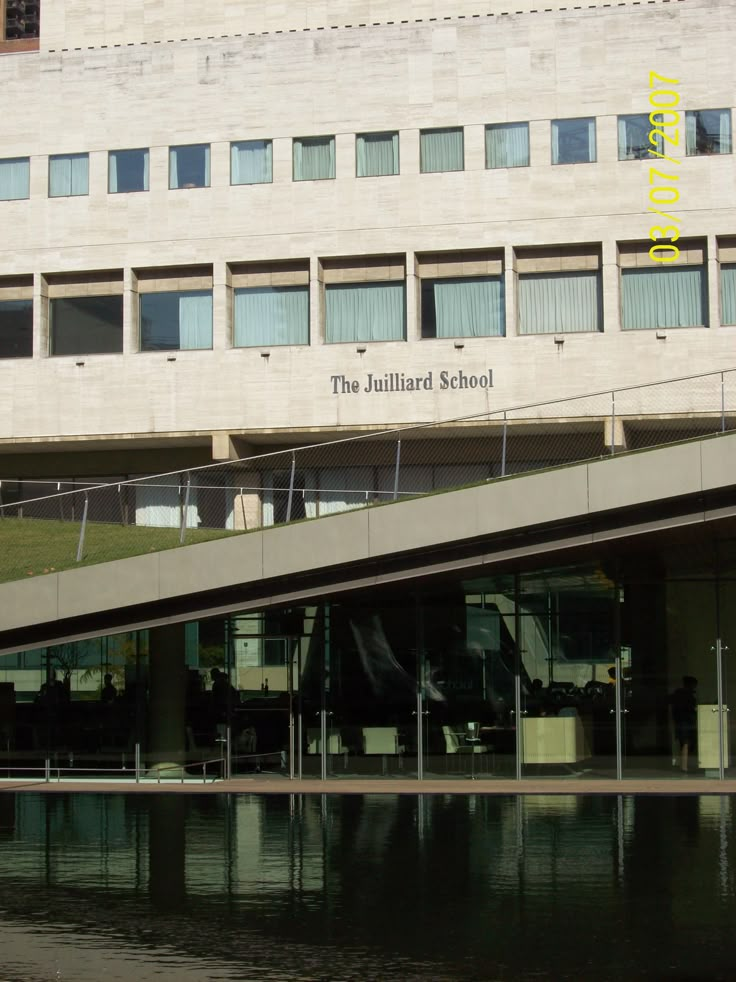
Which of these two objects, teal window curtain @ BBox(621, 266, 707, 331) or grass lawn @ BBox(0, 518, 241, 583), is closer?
grass lawn @ BBox(0, 518, 241, 583)

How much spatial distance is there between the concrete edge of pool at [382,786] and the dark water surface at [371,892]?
2086 millimetres

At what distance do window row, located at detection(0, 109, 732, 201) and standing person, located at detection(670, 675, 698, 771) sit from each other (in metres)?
13.2

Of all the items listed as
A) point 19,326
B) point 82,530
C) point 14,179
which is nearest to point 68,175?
point 14,179

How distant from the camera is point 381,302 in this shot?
3186cm

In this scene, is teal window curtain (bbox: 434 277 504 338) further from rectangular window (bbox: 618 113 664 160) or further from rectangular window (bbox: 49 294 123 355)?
rectangular window (bbox: 49 294 123 355)

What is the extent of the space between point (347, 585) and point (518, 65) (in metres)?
15.6

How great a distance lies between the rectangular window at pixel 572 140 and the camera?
31.0 m

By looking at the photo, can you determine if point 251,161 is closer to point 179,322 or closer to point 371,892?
point 179,322

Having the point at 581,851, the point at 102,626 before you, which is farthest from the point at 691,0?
the point at 581,851

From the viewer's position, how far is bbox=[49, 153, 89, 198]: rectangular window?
33125 millimetres

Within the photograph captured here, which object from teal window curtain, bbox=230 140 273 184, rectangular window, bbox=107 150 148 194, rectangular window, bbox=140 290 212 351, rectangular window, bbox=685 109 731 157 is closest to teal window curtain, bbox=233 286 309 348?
rectangular window, bbox=140 290 212 351

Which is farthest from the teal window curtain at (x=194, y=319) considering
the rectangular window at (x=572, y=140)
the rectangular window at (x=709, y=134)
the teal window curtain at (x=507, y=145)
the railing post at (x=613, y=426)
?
the railing post at (x=613, y=426)

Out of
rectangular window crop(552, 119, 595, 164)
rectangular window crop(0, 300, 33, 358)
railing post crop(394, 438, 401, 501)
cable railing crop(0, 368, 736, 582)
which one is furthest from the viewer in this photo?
rectangular window crop(0, 300, 33, 358)

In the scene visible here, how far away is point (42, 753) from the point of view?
24.0m
